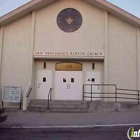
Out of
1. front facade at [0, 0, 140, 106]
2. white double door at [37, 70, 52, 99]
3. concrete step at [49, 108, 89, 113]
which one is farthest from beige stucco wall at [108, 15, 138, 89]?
white double door at [37, 70, 52, 99]

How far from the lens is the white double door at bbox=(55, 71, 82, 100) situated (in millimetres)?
18188

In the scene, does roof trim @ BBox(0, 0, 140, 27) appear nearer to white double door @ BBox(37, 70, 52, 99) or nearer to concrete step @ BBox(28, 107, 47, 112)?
white double door @ BBox(37, 70, 52, 99)

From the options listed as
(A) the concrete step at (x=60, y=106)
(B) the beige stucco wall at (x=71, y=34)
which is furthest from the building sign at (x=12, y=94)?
(B) the beige stucco wall at (x=71, y=34)

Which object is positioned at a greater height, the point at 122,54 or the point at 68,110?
the point at 122,54

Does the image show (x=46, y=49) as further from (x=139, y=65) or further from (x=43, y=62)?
(x=139, y=65)

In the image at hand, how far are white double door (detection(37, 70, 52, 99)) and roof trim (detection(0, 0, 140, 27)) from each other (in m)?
4.32

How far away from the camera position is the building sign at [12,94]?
1633 cm

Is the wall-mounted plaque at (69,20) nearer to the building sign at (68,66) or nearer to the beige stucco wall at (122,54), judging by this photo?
the beige stucco wall at (122,54)

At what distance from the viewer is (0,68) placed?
1788 centimetres

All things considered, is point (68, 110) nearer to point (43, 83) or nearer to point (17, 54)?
point (43, 83)

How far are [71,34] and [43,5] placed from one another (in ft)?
9.57

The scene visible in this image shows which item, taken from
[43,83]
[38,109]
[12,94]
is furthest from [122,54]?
[12,94]

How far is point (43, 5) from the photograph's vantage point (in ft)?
60.0

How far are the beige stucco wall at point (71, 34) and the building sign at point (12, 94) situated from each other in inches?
136
